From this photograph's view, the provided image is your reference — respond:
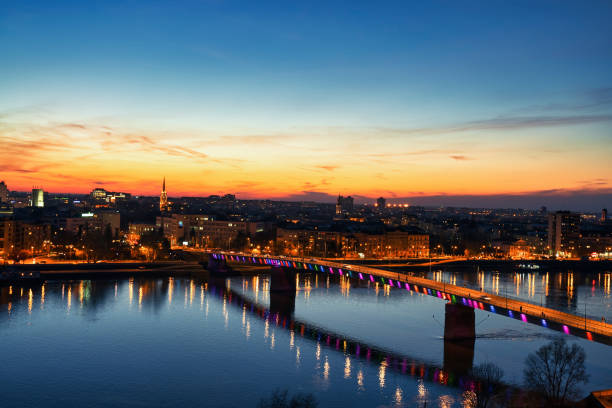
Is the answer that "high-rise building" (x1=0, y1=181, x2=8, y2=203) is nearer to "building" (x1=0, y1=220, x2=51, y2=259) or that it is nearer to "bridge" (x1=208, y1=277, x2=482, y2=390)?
"building" (x1=0, y1=220, x2=51, y2=259)

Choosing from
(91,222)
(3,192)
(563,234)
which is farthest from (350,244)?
(3,192)

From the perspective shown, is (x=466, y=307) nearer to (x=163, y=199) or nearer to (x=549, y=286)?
(x=549, y=286)

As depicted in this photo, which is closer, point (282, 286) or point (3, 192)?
point (282, 286)

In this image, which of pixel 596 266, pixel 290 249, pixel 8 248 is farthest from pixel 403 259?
pixel 8 248

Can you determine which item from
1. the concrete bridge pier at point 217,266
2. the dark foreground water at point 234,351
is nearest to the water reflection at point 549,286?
the dark foreground water at point 234,351

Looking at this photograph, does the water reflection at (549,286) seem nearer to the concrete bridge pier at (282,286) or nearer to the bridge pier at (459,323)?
the bridge pier at (459,323)

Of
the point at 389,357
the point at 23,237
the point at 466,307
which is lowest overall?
the point at 389,357
